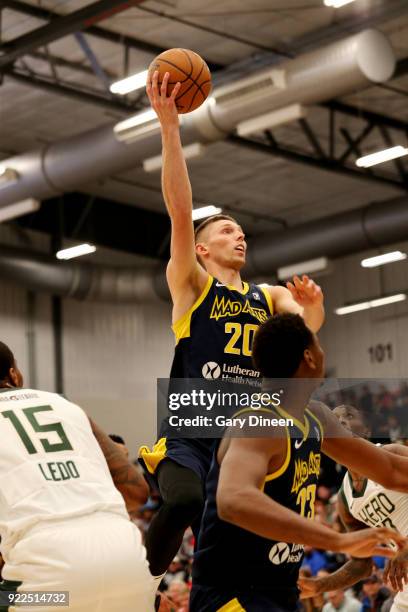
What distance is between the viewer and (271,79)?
18406 millimetres

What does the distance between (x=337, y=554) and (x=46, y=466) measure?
44.6 ft

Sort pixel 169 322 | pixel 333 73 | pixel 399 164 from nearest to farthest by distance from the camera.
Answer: pixel 333 73, pixel 399 164, pixel 169 322

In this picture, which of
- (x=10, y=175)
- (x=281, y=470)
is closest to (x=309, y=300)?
(x=281, y=470)

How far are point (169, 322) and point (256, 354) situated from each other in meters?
25.9

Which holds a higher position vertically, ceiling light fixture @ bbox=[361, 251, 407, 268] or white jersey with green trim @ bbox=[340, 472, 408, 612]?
ceiling light fixture @ bbox=[361, 251, 407, 268]

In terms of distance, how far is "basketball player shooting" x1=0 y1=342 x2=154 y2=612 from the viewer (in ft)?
15.7

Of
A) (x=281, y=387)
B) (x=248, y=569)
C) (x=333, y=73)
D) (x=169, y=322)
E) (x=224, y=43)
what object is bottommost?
(x=248, y=569)

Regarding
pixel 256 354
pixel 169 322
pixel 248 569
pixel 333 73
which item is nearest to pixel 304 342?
pixel 256 354

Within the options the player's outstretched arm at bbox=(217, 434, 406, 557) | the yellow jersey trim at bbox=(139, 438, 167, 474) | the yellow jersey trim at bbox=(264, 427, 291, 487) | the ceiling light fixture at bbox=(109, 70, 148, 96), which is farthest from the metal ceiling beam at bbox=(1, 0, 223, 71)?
the player's outstretched arm at bbox=(217, 434, 406, 557)

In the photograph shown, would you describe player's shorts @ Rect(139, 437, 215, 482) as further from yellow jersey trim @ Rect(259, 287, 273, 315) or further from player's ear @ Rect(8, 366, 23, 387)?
player's ear @ Rect(8, 366, 23, 387)

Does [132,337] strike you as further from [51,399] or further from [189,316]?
[51,399]

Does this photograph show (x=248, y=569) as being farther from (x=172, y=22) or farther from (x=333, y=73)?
(x=172, y=22)

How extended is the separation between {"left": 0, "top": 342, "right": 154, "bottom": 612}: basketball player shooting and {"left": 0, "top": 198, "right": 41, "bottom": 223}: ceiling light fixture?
699 inches

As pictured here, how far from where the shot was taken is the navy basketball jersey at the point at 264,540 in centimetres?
504
